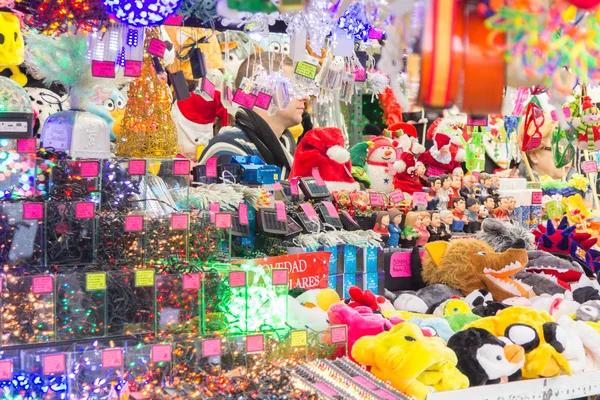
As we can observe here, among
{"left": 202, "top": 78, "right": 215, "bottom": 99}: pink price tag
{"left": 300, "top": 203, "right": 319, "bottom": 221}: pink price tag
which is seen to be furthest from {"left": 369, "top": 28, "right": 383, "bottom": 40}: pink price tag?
{"left": 300, "top": 203, "right": 319, "bottom": 221}: pink price tag

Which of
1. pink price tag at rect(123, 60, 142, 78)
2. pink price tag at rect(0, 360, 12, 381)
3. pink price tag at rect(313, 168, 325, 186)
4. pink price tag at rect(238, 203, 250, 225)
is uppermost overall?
pink price tag at rect(123, 60, 142, 78)

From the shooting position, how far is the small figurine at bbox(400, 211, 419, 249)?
167 inches

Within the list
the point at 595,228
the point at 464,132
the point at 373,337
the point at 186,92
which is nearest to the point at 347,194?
the point at 186,92

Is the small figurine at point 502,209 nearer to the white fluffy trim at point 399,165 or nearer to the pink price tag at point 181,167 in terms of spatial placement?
the white fluffy trim at point 399,165

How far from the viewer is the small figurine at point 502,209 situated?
4.88 meters

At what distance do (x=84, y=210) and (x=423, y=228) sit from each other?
2203 millimetres

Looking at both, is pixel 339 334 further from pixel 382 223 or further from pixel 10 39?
pixel 10 39

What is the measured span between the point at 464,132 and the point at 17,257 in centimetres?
553

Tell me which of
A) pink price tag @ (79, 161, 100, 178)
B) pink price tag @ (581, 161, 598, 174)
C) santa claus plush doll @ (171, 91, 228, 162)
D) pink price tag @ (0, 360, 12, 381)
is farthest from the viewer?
santa claus plush doll @ (171, 91, 228, 162)

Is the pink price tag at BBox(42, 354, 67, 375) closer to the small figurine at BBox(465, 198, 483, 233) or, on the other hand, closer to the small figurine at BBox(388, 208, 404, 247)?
the small figurine at BBox(388, 208, 404, 247)

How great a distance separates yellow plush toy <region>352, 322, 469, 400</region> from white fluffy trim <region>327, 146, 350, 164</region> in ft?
6.20

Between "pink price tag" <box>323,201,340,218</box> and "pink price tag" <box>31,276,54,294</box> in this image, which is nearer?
"pink price tag" <box>31,276,54,294</box>

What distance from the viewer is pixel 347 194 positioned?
421cm

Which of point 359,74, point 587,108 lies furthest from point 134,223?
point 587,108
